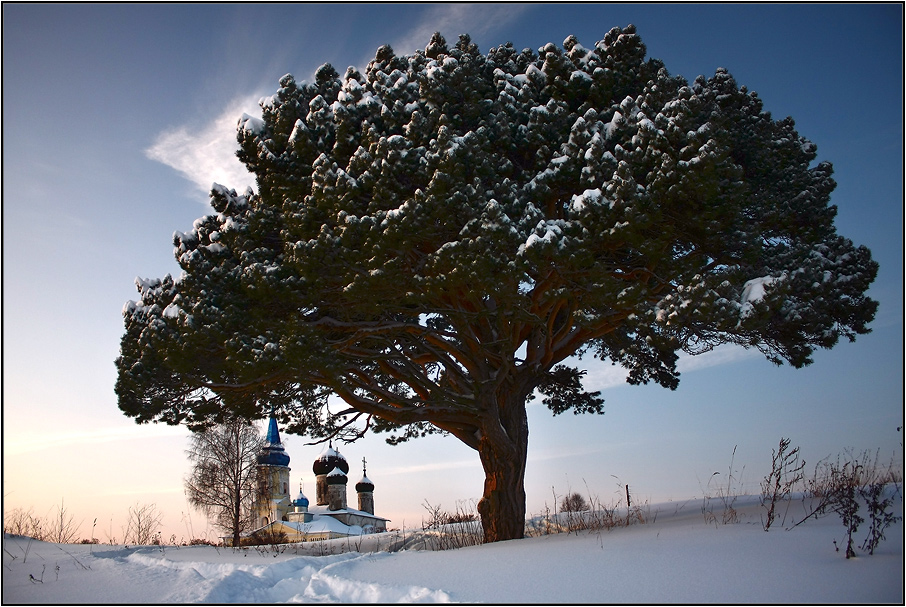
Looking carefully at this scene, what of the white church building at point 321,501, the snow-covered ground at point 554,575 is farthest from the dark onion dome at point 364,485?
the snow-covered ground at point 554,575

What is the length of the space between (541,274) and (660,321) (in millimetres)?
1748

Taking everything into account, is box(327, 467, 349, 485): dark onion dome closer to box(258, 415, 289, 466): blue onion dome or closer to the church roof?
box(258, 415, 289, 466): blue onion dome

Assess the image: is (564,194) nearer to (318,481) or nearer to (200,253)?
(200,253)

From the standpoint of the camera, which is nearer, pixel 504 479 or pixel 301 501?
pixel 504 479

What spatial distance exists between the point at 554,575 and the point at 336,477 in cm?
4757

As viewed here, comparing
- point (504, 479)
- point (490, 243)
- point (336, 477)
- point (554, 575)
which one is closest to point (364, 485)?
point (336, 477)

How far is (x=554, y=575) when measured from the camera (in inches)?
215

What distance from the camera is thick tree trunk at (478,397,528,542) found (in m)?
10.3

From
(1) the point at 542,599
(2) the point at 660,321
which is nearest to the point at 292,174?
(2) the point at 660,321

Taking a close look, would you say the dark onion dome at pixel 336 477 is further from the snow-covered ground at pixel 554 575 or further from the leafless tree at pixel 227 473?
the snow-covered ground at pixel 554 575

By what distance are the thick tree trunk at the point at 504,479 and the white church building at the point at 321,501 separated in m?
33.0

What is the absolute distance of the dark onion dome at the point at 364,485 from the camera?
174ft

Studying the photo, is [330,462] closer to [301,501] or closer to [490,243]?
[301,501]

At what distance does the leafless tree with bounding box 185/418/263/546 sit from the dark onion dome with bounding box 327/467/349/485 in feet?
67.9
